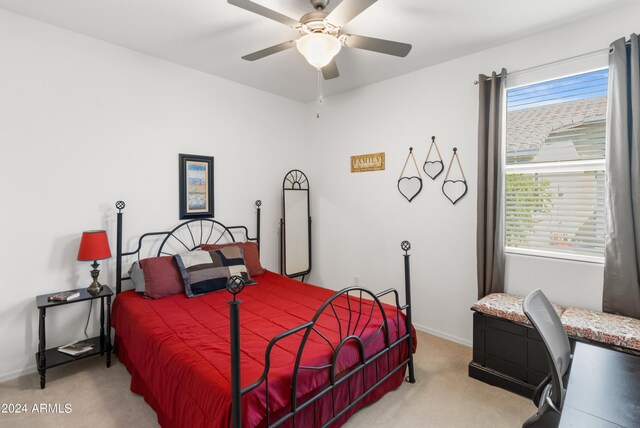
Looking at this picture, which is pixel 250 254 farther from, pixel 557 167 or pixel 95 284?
pixel 557 167

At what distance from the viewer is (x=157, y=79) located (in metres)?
3.13

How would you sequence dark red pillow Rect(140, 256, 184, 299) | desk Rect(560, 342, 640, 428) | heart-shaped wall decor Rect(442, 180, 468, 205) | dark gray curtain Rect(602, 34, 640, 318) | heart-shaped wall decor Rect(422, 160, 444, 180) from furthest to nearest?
heart-shaped wall decor Rect(422, 160, 444, 180) → heart-shaped wall decor Rect(442, 180, 468, 205) → dark red pillow Rect(140, 256, 184, 299) → dark gray curtain Rect(602, 34, 640, 318) → desk Rect(560, 342, 640, 428)

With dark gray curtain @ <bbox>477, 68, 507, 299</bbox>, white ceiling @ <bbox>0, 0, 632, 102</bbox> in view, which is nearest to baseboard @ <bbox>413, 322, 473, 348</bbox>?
dark gray curtain @ <bbox>477, 68, 507, 299</bbox>

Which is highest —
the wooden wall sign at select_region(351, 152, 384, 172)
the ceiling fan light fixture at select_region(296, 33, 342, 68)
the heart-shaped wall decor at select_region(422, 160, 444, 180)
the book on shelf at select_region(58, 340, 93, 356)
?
the ceiling fan light fixture at select_region(296, 33, 342, 68)

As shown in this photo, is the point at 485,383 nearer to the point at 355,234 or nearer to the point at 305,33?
the point at 355,234

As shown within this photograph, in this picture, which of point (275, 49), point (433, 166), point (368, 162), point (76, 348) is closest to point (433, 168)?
point (433, 166)

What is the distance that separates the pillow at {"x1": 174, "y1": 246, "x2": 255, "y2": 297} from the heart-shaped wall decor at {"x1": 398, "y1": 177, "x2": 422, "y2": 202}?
1.85 metres

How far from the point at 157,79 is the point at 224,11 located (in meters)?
1.22

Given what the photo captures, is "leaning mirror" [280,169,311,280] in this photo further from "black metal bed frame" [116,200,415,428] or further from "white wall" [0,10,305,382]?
"black metal bed frame" [116,200,415,428]

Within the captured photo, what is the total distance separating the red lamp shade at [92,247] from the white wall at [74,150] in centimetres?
24

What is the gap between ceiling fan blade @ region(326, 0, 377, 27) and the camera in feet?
5.66

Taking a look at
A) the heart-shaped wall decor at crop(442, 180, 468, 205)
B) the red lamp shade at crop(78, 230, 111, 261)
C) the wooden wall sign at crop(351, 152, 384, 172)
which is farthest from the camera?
the wooden wall sign at crop(351, 152, 384, 172)

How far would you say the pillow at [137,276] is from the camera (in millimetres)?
2733

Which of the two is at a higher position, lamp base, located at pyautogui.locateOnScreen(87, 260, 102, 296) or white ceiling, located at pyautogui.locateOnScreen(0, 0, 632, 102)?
white ceiling, located at pyautogui.locateOnScreen(0, 0, 632, 102)
